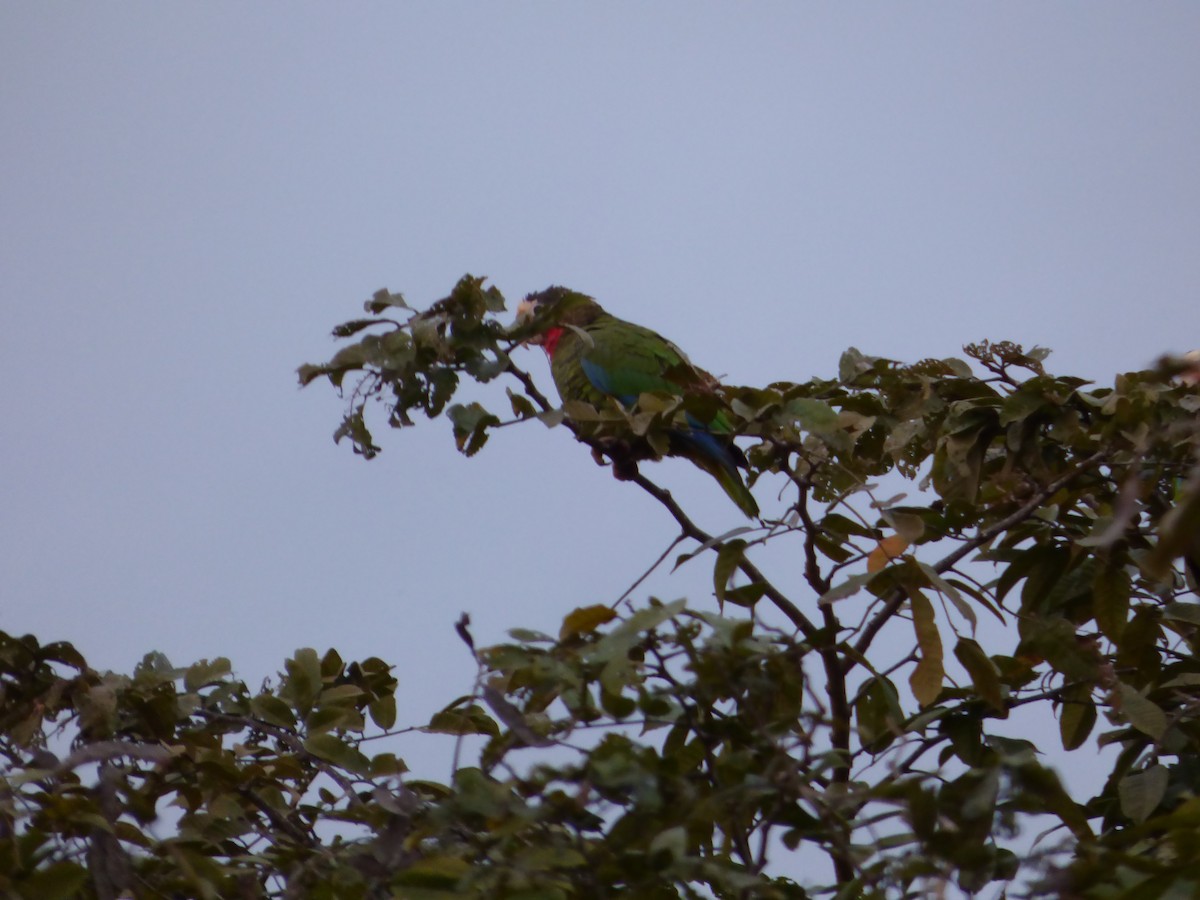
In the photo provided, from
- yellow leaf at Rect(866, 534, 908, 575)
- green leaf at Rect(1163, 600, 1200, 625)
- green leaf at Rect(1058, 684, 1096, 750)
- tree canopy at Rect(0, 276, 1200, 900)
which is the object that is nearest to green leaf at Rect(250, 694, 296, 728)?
tree canopy at Rect(0, 276, 1200, 900)

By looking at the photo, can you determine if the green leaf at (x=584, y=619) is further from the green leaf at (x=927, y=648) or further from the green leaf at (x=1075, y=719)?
the green leaf at (x=1075, y=719)

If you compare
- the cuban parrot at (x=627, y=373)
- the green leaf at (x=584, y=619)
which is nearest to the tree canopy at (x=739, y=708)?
the green leaf at (x=584, y=619)

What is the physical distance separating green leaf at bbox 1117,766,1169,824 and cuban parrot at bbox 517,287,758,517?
2.17m

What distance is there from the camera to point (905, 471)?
11.7ft

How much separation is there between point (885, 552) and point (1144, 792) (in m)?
0.78

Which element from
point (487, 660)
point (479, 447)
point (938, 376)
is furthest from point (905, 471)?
point (487, 660)

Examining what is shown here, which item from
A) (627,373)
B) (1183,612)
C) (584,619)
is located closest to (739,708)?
(584,619)

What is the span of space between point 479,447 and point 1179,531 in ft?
6.37

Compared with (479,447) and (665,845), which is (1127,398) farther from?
(665,845)

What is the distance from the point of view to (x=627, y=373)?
5266 mm

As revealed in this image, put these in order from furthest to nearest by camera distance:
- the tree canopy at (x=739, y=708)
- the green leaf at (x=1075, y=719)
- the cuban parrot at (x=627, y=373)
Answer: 1. the cuban parrot at (x=627, y=373)
2. the green leaf at (x=1075, y=719)
3. the tree canopy at (x=739, y=708)

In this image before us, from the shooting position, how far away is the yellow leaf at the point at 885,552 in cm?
237

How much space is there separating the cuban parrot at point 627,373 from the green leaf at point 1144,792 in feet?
7.11

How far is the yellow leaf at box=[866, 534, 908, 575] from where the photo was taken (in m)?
2.37
